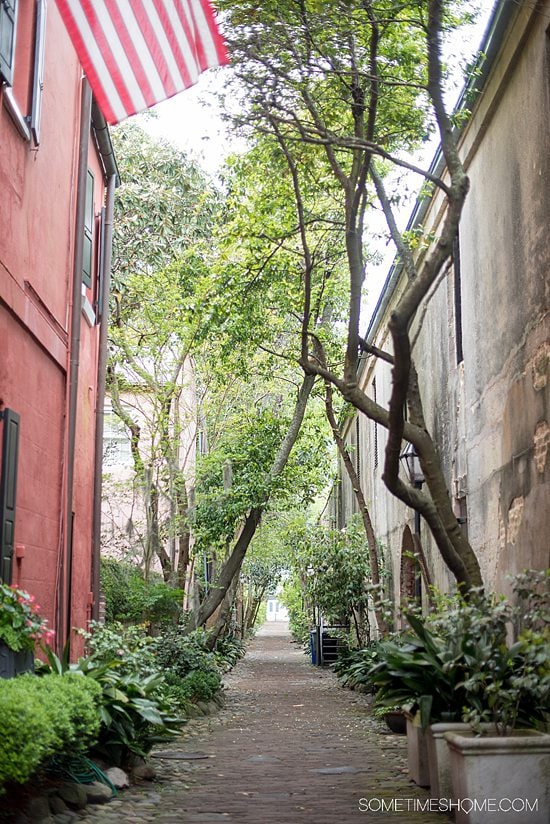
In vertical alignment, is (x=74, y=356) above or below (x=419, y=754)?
above

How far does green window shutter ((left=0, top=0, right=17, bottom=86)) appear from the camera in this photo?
7.57m

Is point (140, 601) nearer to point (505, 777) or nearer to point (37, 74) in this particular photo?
point (37, 74)

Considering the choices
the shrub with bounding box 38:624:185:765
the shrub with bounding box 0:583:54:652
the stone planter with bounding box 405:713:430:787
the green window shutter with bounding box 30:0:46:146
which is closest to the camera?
the shrub with bounding box 0:583:54:652

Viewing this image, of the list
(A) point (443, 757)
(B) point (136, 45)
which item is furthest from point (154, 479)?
(A) point (443, 757)

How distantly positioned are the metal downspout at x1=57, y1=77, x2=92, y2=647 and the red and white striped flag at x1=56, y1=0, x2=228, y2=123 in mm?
3235

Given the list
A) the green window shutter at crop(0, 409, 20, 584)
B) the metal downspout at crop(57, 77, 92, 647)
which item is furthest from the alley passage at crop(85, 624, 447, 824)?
the green window shutter at crop(0, 409, 20, 584)

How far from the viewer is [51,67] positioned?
990cm

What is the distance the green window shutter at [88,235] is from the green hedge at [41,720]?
6066mm

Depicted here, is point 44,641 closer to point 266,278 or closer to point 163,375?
point 266,278

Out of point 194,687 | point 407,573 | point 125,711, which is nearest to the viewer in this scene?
point 125,711

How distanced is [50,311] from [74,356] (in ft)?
3.38

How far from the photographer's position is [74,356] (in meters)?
10.8

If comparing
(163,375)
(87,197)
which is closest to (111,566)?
(163,375)

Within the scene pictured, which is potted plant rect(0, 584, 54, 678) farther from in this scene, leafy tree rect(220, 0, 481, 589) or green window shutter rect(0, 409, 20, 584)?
leafy tree rect(220, 0, 481, 589)
